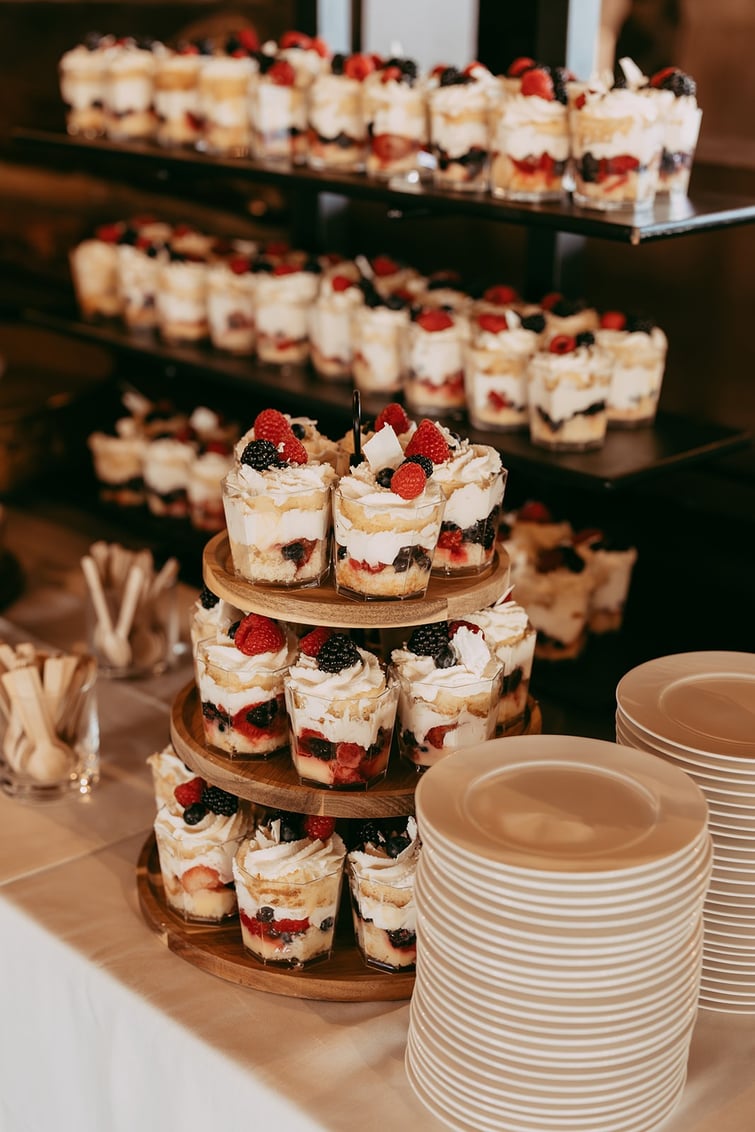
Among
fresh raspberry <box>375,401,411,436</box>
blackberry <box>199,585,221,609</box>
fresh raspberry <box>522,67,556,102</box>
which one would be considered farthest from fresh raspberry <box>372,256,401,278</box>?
blackberry <box>199,585,221,609</box>

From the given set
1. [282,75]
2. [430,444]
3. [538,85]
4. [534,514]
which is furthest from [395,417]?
[282,75]

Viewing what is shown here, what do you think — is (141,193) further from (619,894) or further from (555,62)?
(619,894)

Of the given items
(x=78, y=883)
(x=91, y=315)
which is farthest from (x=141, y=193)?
(x=78, y=883)

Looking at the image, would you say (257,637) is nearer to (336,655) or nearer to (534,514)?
(336,655)

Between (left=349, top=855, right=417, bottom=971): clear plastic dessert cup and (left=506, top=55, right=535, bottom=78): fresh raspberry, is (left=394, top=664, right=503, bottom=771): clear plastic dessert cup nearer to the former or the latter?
(left=349, top=855, right=417, bottom=971): clear plastic dessert cup

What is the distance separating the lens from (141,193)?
398 centimetres

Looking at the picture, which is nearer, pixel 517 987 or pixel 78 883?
pixel 517 987

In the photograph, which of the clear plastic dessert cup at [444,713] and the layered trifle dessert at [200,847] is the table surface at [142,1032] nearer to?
the layered trifle dessert at [200,847]

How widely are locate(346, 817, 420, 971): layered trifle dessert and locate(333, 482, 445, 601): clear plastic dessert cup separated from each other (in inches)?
12.1

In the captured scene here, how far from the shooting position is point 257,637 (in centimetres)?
172

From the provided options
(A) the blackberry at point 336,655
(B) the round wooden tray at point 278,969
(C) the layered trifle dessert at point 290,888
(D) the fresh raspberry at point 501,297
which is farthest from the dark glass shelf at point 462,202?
(B) the round wooden tray at point 278,969

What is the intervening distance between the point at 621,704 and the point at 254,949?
587 mm

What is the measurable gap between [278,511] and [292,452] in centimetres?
9

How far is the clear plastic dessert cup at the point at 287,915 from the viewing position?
5.49ft
